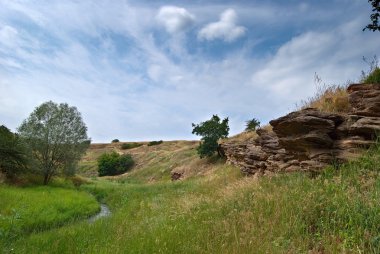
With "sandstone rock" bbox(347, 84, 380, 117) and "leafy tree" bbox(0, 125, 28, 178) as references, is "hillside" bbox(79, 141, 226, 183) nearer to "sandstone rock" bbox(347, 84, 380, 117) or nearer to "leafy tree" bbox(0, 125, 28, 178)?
"leafy tree" bbox(0, 125, 28, 178)

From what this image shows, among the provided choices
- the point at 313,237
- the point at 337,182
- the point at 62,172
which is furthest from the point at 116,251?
the point at 62,172

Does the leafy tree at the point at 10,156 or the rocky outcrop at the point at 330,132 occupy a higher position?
the leafy tree at the point at 10,156

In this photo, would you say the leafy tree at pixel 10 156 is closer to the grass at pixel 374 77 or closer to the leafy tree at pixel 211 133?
the leafy tree at pixel 211 133

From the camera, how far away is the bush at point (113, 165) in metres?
56.3

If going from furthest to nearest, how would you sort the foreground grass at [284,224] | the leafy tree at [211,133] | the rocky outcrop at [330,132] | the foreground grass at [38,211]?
the leafy tree at [211,133], the foreground grass at [38,211], the rocky outcrop at [330,132], the foreground grass at [284,224]

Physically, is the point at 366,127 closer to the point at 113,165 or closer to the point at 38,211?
the point at 38,211

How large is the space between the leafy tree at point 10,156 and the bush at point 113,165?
32102 mm

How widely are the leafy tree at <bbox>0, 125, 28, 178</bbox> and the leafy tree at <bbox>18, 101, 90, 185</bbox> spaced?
4.06m

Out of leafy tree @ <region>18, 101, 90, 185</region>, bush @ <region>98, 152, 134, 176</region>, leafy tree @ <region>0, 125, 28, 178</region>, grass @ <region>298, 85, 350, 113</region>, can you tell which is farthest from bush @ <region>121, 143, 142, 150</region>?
grass @ <region>298, 85, 350, 113</region>

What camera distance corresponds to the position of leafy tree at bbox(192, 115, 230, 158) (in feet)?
109

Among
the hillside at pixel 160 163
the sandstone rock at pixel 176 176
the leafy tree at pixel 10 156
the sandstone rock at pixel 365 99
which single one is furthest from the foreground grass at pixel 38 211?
the sandstone rock at pixel 176 176

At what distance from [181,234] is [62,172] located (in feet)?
84.7

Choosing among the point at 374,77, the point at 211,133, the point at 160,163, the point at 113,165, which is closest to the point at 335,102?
the point at 374,77

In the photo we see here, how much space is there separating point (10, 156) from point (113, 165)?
3453 cm
